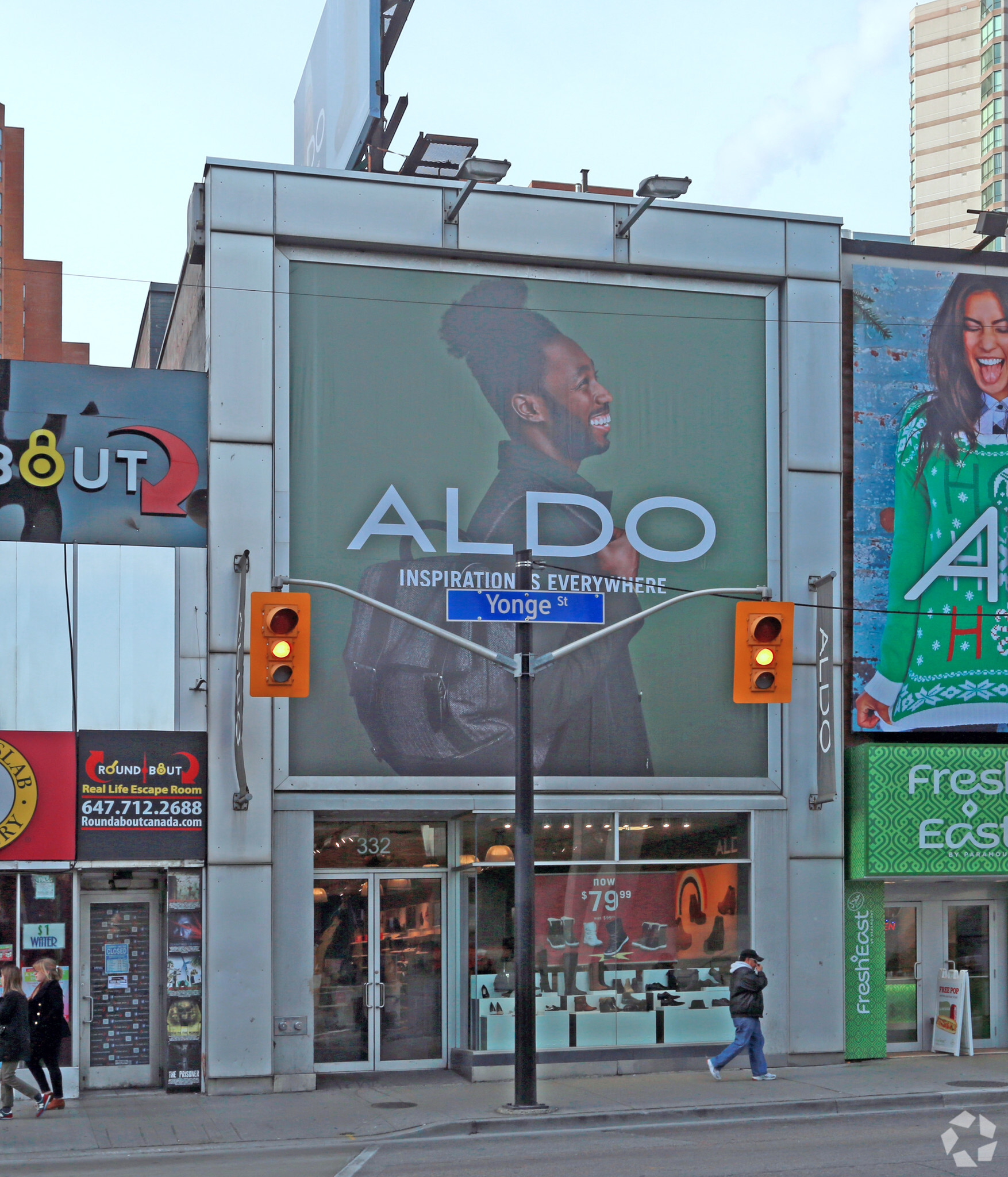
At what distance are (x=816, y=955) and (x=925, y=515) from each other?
6.51 m

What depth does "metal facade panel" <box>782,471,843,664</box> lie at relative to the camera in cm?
2103

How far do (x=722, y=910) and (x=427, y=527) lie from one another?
6676 millimetres

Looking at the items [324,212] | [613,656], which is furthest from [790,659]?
[324,212]

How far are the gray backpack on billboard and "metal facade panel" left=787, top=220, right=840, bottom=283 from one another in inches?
253

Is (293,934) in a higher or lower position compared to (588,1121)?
higher

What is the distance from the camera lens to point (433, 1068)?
66.3ft

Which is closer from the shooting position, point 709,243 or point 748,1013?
point 748,1013

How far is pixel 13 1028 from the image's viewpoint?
16.2m

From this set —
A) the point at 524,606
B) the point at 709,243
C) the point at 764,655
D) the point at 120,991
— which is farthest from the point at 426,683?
the point at 709,243

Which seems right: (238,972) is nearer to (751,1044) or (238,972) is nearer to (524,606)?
(524,606)

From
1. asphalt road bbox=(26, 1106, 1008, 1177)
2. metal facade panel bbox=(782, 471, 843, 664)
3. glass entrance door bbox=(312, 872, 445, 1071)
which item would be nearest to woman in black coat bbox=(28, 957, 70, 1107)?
asphalt road bbox=(26, 1106, 1008, 1177)

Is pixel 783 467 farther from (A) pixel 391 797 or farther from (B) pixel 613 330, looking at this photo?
(A) pixel 391 797

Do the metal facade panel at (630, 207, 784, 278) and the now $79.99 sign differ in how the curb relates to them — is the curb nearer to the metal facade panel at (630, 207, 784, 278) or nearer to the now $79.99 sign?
the now $79.99 sign

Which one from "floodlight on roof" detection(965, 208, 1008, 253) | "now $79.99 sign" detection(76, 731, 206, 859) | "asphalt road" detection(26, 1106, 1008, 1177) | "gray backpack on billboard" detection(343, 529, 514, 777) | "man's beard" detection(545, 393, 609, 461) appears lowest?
"asphalt road" detection(26, 1106, 1008, 1177)
